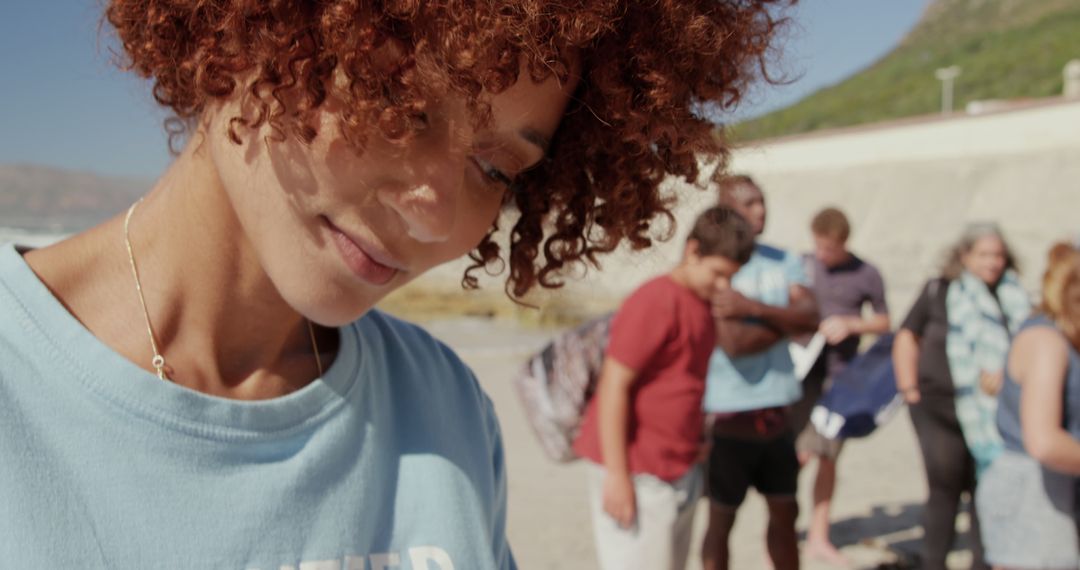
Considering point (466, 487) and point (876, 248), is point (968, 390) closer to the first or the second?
point (466, 487)

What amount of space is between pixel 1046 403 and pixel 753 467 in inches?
56.1

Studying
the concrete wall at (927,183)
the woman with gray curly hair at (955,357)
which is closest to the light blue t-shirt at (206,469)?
the woman with gray curly hair at (955,357)

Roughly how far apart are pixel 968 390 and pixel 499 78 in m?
3.93

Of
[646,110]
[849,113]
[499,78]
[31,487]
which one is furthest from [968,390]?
[849,113]

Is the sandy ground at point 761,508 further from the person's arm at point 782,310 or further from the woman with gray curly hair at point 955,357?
the person's arm at point 782,310

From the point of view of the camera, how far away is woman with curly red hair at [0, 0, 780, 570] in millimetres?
998

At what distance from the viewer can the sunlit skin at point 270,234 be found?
1.08 meters

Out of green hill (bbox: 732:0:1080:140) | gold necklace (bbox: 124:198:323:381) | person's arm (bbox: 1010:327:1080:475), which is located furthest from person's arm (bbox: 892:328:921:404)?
green hill (bbox: 732:0:1080:140)

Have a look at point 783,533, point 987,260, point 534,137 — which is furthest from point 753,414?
point 534,137

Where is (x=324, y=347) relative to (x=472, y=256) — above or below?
below

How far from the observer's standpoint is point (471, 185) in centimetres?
121

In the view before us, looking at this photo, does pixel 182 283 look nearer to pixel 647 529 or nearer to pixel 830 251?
pixel 647 529

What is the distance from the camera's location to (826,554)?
5094 millimetres

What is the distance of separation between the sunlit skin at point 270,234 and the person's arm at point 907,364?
3996 millimetres
